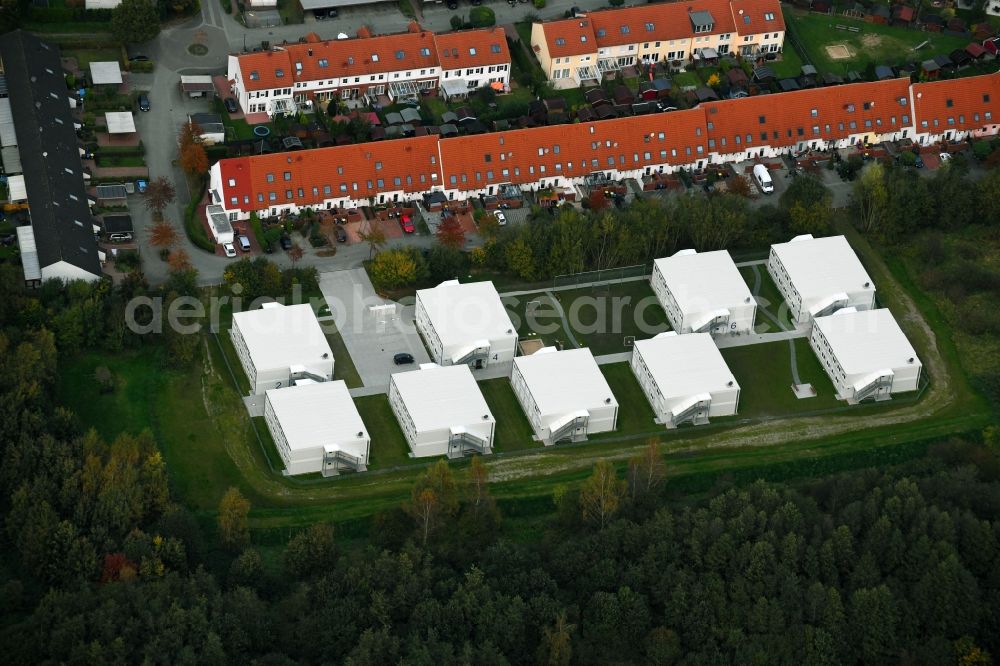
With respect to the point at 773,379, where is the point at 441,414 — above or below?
above

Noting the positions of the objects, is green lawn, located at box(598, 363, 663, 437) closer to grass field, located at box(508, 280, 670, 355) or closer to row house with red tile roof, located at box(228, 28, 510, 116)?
grass field, located at box(508, 280, 670, 355)

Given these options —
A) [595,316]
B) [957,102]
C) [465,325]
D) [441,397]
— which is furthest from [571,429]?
[957,102]

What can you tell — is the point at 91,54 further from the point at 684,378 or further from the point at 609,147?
the point at 684,378

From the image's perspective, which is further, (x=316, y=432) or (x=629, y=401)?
(x=629, y=401)

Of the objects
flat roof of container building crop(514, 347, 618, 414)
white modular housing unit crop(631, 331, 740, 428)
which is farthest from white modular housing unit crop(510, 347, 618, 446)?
white modular housing unit crop(631, 331, 740, 428)

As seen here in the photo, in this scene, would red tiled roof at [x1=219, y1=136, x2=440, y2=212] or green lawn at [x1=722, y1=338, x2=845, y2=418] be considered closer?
green lawn at [x1=722, y1=338, x2=845, y2=418]

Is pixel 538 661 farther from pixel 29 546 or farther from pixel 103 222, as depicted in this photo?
pixel 103 222
